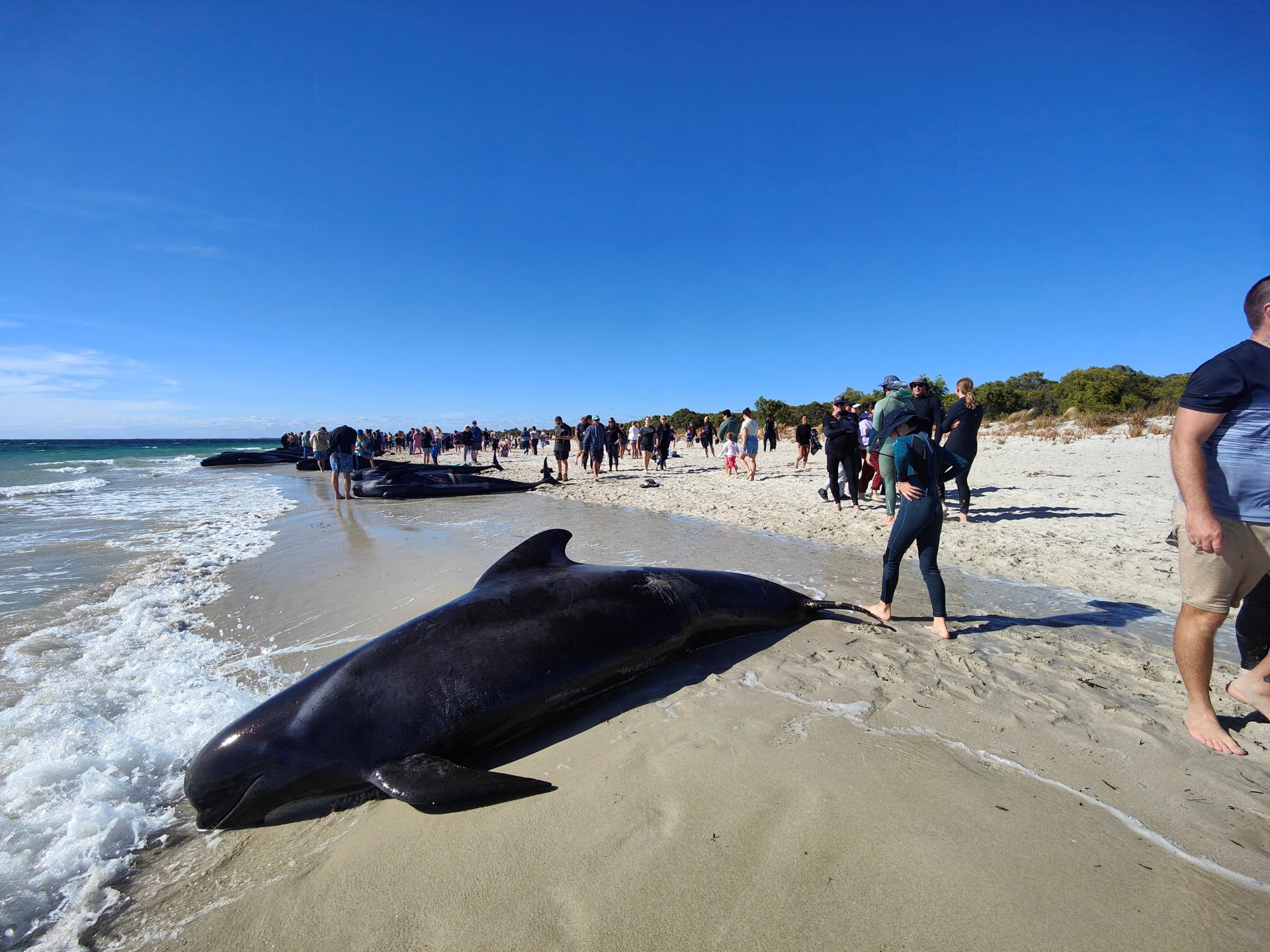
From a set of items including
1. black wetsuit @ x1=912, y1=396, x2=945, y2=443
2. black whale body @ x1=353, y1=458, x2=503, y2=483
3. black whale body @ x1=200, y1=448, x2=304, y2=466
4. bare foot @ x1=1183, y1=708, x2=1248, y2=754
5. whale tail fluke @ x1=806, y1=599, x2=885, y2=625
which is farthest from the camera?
black whale body @ x1=200, y1=448, x2=304, y2=466

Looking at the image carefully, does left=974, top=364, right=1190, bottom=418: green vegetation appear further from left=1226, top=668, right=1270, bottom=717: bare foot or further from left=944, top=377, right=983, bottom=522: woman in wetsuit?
left=1226, top=668, right=1270, bottom=717: bare foot

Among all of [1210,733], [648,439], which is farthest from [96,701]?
[648,439]

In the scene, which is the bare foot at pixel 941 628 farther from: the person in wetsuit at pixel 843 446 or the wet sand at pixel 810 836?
the person in wetsuit at pixel 843 446

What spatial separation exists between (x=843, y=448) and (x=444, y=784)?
31.2 ft

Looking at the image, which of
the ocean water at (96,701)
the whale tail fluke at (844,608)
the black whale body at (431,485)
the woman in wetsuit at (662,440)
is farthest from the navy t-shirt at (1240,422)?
the woman in wetsuit at (662,440)

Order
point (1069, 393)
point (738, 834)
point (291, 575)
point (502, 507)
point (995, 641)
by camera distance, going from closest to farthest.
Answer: point (738, 834)
point (995, 641)
point (291, 575)
point (502, 507)
point (1069, 393)

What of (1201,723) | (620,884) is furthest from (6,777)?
(1201,723)

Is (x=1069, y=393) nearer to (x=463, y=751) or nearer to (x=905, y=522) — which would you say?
(x=905, y=522)

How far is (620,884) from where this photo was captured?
→ 80.6 inches

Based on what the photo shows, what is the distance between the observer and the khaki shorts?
2727 millimetres

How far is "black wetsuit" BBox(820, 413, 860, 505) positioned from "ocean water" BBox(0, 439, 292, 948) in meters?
9.37

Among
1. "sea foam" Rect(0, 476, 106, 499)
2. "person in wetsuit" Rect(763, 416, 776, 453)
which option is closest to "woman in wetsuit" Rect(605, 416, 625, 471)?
"person in wetsuit" Rect(763, 416, 776, 453)

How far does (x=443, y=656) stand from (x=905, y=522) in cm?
360

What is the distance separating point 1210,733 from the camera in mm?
2857
